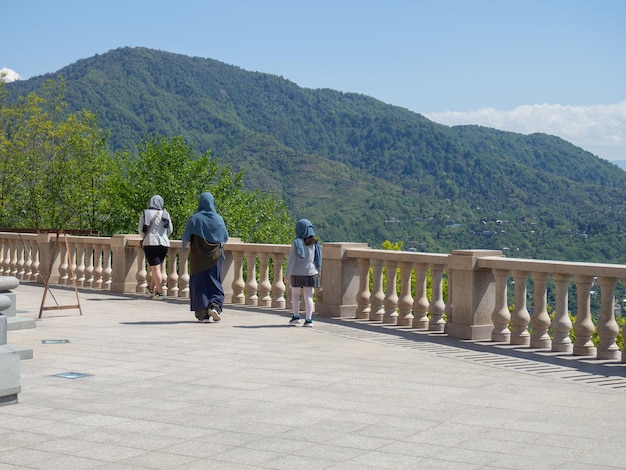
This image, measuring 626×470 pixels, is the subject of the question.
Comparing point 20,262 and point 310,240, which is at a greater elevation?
point 310,240

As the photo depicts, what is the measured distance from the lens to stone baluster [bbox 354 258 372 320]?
45.1ft

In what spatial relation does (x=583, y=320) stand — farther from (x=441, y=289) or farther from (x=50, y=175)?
(x=50, y=175)

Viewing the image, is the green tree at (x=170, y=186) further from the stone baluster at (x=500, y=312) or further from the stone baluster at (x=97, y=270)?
the stone baluster at (x=500, y=312)

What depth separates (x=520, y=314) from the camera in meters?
11.1

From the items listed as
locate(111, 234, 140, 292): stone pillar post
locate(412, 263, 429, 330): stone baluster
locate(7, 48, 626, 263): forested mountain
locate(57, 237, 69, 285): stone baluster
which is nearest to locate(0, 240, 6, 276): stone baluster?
locate(57, 237, 69, 285): stone baluster

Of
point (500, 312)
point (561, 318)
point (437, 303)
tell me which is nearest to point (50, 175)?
point (437, 303)

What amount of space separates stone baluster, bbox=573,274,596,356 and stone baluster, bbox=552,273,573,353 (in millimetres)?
147

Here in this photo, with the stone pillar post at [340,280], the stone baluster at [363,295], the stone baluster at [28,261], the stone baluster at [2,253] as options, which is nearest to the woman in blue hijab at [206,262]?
the stone pillar post at [340,280]

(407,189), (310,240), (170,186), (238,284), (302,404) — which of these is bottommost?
(302,404)

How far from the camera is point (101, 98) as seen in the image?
184 metres

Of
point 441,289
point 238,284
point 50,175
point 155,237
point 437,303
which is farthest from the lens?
point 50,175

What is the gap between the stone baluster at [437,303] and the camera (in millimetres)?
12320

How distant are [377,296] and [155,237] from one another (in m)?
4.92

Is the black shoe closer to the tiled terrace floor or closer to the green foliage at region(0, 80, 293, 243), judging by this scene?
the tiled terrace floor
